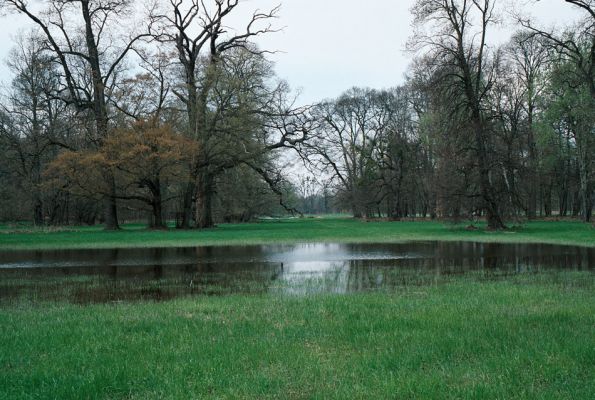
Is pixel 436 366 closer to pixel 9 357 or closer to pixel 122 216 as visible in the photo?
pixel 9 357

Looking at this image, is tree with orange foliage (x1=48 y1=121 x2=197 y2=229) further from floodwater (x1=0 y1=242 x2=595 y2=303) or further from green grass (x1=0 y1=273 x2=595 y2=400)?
green grass (x1=0 y1=273 x2=595 y2=400)

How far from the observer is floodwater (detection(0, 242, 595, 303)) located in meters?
12.5

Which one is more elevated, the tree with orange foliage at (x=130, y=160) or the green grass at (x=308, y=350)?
the tree with orange foliage at (x=130, y=160)

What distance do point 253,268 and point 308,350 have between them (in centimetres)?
1095

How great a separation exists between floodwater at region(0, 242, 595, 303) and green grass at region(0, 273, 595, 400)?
284 centimetres

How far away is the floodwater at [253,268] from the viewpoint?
41.0ft

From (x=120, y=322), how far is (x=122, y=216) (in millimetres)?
54408

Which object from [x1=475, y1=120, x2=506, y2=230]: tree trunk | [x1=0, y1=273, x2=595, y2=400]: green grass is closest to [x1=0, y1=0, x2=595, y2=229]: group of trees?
[x1=475, y1=120, x2=506, y2=230]: tree trunk

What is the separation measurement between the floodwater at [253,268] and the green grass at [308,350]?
2843mm

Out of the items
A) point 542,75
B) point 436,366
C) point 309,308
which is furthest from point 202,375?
point 542,75

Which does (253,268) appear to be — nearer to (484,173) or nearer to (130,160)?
(484,173)

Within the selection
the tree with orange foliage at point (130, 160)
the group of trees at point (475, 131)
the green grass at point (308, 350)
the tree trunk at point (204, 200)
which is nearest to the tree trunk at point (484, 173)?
the group of trees at point (475, 131)

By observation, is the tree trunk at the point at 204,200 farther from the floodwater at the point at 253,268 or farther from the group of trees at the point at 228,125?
the floodwater at the point at 253,268

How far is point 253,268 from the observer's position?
56.1ft
